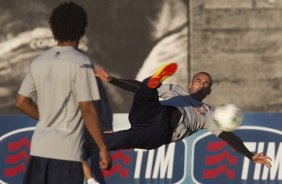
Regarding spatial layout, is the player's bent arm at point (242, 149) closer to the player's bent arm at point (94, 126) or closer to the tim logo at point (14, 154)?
the player's bent arm at point (94, 126)

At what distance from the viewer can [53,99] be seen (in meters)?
5.11

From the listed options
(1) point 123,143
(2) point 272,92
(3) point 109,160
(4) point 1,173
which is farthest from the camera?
(2) point 272,92

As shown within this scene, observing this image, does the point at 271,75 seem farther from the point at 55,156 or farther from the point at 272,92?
the point at 55,156

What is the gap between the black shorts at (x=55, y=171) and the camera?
5133 millimetres

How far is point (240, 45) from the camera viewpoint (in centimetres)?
1395

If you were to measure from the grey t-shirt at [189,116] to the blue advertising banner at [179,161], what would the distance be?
5.68 feet

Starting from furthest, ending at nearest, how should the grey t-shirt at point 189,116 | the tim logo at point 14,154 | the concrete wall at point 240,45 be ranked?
the concrete wall at point 240,45
the tim logo at point 14,154
the grey t-shirt at point 189,116

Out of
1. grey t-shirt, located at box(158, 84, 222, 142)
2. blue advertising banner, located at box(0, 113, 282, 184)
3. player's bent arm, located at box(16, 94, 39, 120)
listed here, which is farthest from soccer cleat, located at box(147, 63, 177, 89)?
blue advertising banner, located at box(0, 113, 282, 184)

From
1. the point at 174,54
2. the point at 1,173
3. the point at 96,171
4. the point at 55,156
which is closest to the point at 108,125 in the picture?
the point at 96,171

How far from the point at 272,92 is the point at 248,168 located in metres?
4.00

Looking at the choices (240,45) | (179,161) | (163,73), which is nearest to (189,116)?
(163,73)

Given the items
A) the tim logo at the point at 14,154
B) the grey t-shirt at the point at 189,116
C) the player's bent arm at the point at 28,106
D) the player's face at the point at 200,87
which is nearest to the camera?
the player's bent arm at the point at 28,106

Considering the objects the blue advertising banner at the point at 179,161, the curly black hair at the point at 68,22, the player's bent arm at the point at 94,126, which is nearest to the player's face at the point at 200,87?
the blue advertising banner at the point at 179,161

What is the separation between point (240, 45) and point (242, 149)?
257 inches
